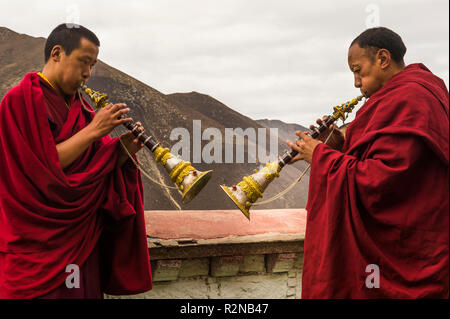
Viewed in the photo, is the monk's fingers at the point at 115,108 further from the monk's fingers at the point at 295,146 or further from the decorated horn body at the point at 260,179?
the monk's fingers at the point at 295,146

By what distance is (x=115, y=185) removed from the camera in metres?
2.42

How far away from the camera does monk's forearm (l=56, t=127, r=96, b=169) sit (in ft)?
7.00

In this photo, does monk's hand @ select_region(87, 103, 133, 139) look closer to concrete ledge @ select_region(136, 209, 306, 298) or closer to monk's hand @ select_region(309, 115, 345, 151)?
concrete ledge @ select_region(136, 209, 306, 298)

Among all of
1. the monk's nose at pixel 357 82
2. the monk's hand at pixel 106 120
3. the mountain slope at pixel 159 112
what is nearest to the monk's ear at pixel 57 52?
the monk's hand at pixel 106 120

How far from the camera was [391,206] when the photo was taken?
2.07 meters

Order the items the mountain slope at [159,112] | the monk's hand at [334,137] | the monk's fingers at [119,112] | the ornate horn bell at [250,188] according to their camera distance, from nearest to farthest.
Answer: the monk's fingers at [119,112], the ornate horn bell at [250,188], the monk's hand at [334,137], the mountain slope at [159,112]

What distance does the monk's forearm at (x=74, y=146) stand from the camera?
213cm

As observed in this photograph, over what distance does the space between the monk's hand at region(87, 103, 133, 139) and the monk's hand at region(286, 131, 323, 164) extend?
0.93 meters

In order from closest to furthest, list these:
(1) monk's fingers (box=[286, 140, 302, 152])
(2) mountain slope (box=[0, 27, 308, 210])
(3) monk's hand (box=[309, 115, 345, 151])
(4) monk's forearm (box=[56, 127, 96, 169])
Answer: (4) monk's forearm (box=[56, 127, 96, 169]), (1) monk's fingers (box=[286, 140, 302, 152]), (3) monk's hand (box=[309, 115, 345, 151]), (2) mountain slope (box=[0, 27, 308, 210])

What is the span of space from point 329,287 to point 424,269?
436mm

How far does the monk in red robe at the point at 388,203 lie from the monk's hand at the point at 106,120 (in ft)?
3.47

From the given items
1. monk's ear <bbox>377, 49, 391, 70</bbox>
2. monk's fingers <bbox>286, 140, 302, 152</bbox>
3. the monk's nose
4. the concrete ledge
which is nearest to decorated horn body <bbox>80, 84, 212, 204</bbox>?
monk's fingers <bbox>286, 140, 302, 152</bbox>

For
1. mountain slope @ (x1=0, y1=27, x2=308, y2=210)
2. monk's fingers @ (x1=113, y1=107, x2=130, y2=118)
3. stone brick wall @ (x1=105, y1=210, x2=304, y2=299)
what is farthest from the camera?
mountain slope @ (x1=0, y1=27, x2=308, y2=210)
